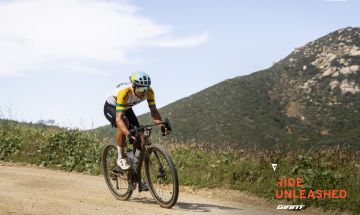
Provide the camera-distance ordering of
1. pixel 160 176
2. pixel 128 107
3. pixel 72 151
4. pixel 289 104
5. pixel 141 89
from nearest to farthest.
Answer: pixel 141 89 → pixel 160 176 → pixel 128 107 → pixel 72 151 → pixel 289 104

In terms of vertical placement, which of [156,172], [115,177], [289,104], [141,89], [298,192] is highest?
[289,104]

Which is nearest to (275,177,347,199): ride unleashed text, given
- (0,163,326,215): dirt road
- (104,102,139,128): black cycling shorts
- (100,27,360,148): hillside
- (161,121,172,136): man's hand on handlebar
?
(0,163,326,215): dirt road

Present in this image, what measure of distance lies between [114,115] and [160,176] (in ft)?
5.30

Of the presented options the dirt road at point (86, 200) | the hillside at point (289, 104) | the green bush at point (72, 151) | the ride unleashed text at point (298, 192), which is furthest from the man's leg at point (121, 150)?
the hillside at point (289, 104)

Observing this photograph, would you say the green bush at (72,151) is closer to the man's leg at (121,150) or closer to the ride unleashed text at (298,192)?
the man's leg at (121,150)

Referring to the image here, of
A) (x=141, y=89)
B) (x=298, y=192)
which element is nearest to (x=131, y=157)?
(x=141, y=89)

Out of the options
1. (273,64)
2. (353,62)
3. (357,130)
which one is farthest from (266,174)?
(273,64)

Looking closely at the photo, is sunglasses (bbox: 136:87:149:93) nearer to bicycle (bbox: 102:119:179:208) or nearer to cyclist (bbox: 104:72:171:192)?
cyclist (bbox: 104:72:171:192)

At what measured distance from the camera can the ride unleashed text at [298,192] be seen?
31.1ft

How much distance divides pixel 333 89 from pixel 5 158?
201ft

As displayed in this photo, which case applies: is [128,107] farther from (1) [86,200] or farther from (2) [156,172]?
(1) [86,200]

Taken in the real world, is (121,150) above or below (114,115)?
below

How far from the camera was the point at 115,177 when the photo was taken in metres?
9.76

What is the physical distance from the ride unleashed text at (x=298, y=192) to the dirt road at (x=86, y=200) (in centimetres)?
46
